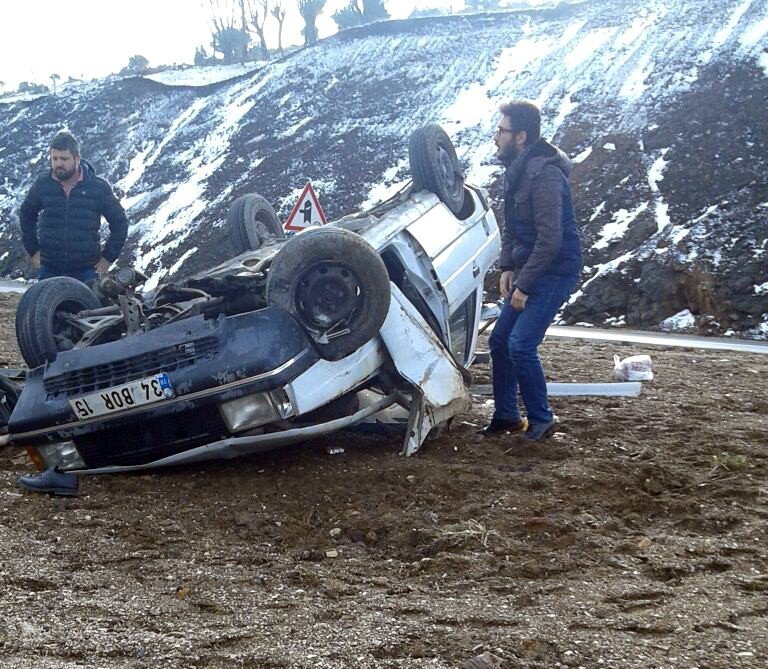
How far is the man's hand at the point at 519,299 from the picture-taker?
471 cm

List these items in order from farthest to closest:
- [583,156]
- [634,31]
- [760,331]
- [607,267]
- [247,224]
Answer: [634,31], [583,156], [607,267], [760,331], [247,224]

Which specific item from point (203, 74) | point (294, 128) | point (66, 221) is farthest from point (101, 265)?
point (203, 74)

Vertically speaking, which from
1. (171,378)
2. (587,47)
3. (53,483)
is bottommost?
(587,47)

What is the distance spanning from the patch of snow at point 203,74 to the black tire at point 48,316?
94.0 feet

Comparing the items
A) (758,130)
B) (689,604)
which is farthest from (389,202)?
(758,130)

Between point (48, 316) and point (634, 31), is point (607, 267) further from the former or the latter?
point (634, 31)

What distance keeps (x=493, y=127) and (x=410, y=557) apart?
20432mm

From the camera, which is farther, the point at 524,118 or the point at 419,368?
the point at 524,118

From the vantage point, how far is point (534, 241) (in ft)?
15.8

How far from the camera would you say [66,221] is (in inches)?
236

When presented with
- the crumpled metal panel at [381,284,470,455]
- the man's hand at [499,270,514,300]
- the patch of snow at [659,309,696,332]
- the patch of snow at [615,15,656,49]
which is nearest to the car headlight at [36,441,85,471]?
the crumpled metal panel at [381,284,470,455]

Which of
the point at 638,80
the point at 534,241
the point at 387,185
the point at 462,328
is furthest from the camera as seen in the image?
the point at 638,80

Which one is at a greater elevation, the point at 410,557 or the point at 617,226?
the point at 410,557

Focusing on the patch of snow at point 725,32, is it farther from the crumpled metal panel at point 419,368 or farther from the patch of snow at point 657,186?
the crumpled metal panel at point 419,368
